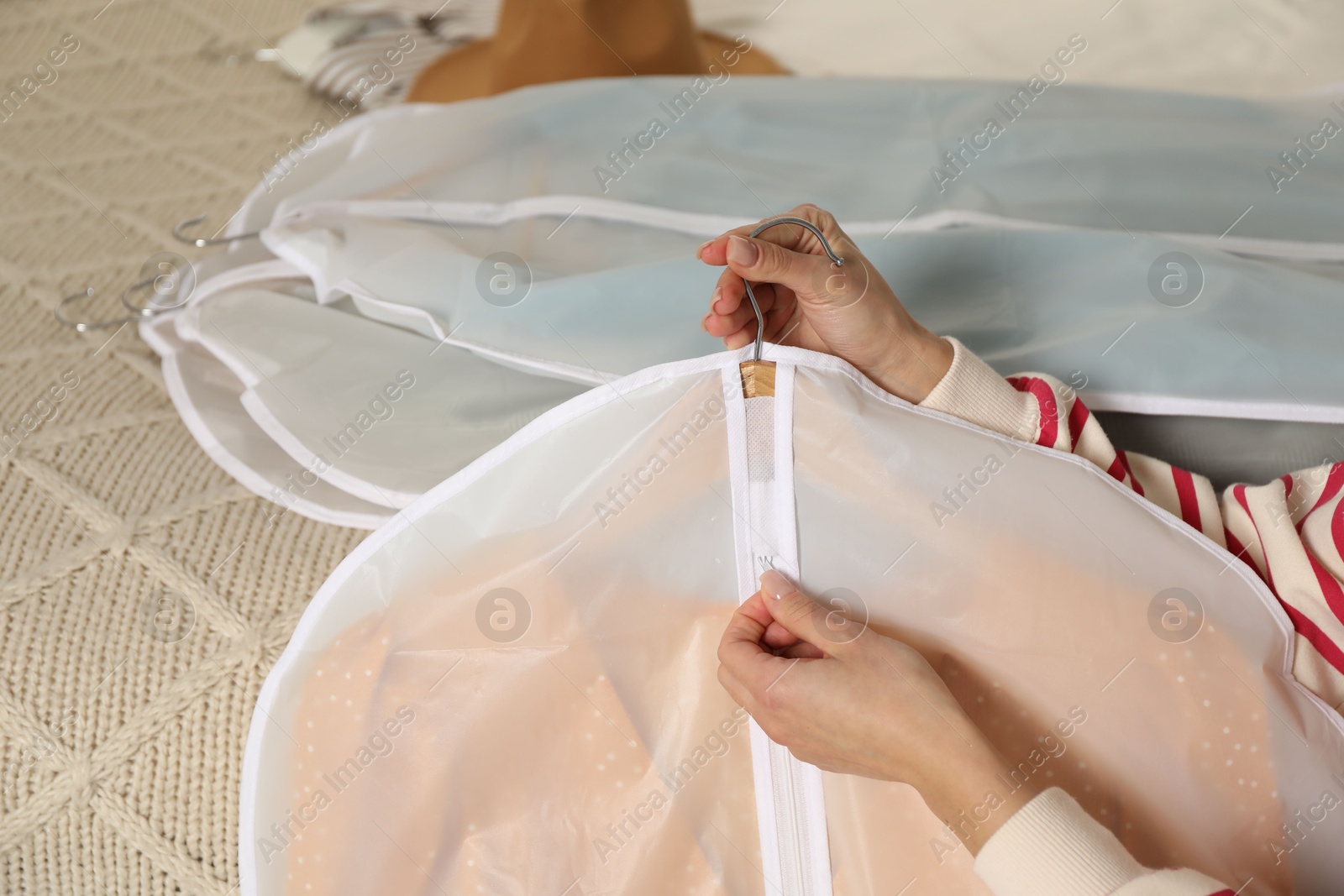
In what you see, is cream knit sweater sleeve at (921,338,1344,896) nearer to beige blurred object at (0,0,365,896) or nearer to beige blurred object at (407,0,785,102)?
beige blurred object at (0,0,365,896)

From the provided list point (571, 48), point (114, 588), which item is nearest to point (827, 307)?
point (114, 588)

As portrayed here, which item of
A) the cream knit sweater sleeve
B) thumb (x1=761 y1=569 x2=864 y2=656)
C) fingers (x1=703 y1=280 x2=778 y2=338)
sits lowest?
thumb (x1=761 y1=569 x2=864 y2=656)

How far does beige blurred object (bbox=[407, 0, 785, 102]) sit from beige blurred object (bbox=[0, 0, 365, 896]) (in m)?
0.36

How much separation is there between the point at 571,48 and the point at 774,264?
0.67 m

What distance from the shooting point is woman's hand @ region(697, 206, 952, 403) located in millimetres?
608

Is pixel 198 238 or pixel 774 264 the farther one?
pixel 198 238

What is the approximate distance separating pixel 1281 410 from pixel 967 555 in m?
0.32

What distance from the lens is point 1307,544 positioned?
0.66 metres

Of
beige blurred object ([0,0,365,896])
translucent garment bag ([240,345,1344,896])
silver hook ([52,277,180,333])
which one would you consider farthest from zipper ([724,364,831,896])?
silver hook ([52,277,180,333])

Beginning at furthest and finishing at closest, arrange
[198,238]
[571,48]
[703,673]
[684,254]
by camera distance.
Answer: [571,48] → [198,238] → [684,254] → [703,673]

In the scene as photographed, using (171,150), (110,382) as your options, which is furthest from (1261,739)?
(171,150)

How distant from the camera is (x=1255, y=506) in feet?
2.21

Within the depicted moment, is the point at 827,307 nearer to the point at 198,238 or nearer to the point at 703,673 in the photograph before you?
the point at 703,673

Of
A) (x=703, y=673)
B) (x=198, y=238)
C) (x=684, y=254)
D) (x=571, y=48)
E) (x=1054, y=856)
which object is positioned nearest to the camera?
(x=1054, y=856)
